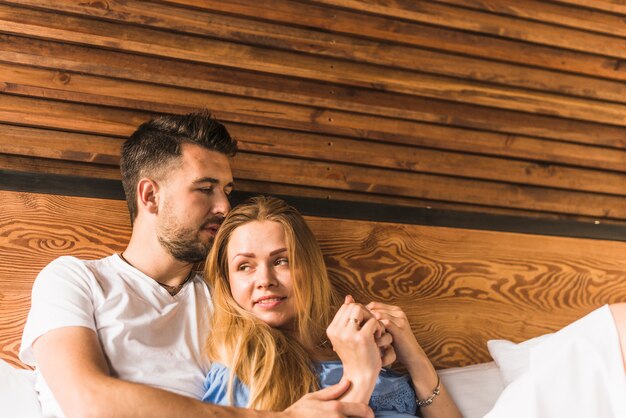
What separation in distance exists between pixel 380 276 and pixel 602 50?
1466 millimetres

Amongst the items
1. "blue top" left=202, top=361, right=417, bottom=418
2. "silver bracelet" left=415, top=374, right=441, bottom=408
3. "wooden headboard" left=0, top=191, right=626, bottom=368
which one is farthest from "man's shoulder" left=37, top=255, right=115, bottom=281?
"silver bracelet" left=415, top=374, right=441, bottom=408

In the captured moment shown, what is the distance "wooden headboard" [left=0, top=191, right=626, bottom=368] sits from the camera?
87.4 inches

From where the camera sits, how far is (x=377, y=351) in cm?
183

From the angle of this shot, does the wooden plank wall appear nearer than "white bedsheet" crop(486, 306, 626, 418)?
No

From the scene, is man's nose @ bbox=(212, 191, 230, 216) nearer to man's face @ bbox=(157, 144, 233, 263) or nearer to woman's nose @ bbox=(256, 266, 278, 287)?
man's face @ bbox=(157, 144, 233, 263)

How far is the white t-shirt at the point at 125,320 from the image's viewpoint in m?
1.83

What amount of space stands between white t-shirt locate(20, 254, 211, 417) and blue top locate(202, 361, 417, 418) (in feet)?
0.22

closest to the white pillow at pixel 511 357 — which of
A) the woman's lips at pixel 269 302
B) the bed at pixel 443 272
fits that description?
the bed at pixel 443 272

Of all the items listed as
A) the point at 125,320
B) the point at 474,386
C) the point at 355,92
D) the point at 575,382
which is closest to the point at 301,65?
the point at 355,92

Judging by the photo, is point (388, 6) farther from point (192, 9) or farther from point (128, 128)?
point (128, 128)

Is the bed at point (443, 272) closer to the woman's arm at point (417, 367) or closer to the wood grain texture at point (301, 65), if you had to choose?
the woman's arm at point (417, 367)

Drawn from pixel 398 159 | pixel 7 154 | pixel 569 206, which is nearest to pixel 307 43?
pixel 398 159

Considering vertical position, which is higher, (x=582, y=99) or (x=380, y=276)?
(x=582, y=99)

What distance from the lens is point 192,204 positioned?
217 cm
